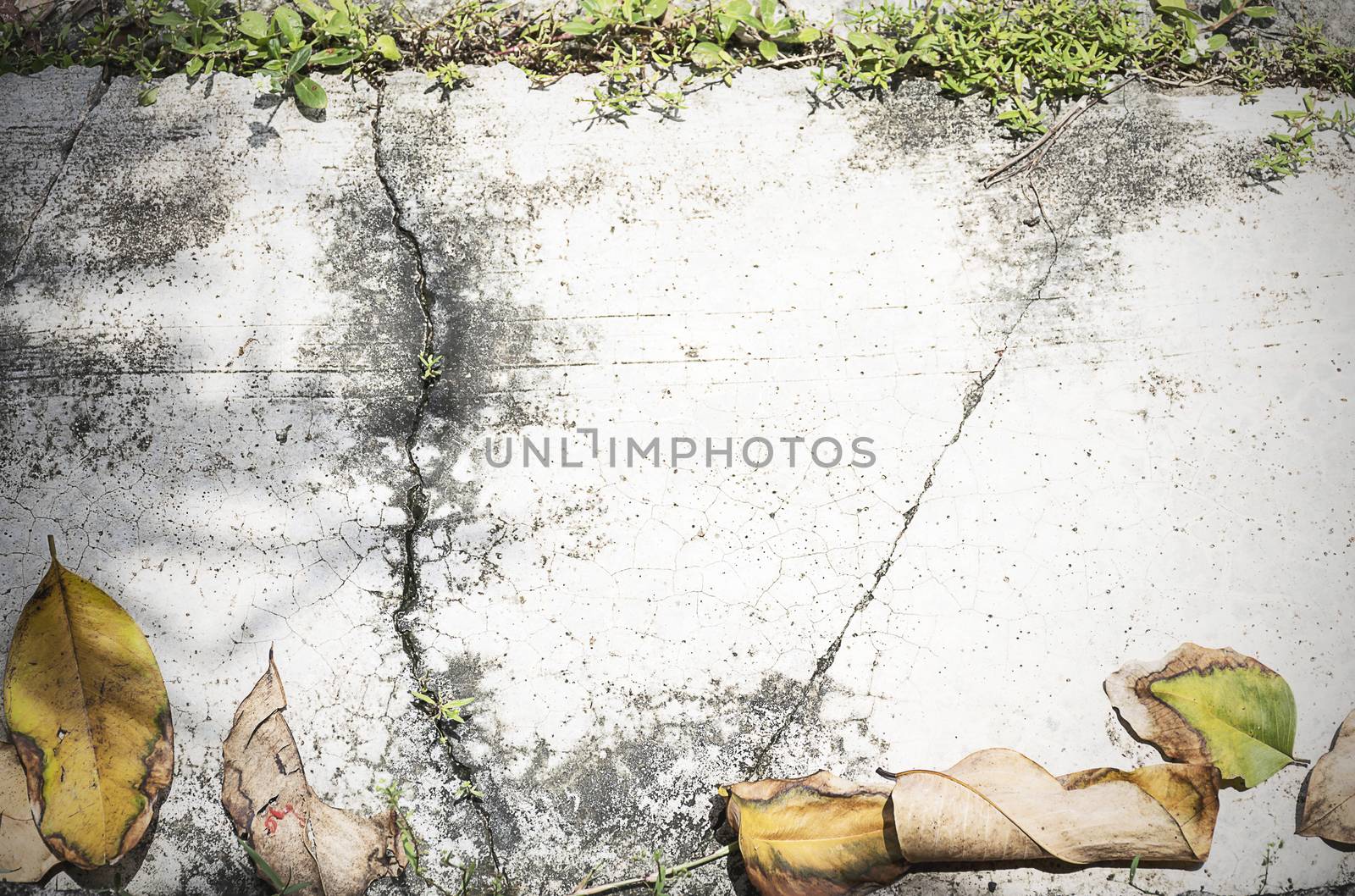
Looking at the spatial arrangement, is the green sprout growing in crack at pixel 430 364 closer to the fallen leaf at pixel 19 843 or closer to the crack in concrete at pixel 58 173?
the crack in concrete at pixel 58 173

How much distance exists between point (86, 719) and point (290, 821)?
475 mm

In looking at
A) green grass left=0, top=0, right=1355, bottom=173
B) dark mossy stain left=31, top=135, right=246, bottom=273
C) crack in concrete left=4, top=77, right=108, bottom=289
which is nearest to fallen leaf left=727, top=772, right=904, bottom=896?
green grass left=0, top=0, right=1355, bottom=173

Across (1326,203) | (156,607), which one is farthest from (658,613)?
(1326,203)

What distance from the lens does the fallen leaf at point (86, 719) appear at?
1678 mm

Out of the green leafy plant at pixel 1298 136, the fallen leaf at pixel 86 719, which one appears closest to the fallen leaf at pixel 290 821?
the fallen leaf at pixel 86 719

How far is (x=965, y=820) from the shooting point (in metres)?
1.68

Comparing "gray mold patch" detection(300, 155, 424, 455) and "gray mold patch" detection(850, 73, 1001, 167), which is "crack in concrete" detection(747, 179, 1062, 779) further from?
"gray mold patch" detection(300, 155, 424, 455)

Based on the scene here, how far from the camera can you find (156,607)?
6.20 feet

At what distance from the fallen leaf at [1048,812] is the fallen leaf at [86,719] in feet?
5.16

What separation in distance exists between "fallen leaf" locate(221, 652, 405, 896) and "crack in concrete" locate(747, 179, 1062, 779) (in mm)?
832

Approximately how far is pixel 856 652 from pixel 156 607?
1.61 metres

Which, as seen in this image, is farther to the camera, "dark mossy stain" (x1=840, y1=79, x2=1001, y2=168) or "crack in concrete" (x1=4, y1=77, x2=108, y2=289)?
"dark mossy stain" (x1=840, y1=79, x2=1001, y2=168)

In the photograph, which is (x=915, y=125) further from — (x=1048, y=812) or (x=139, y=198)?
(x=139, y=198)

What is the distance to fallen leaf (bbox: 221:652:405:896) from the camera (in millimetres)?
1731
